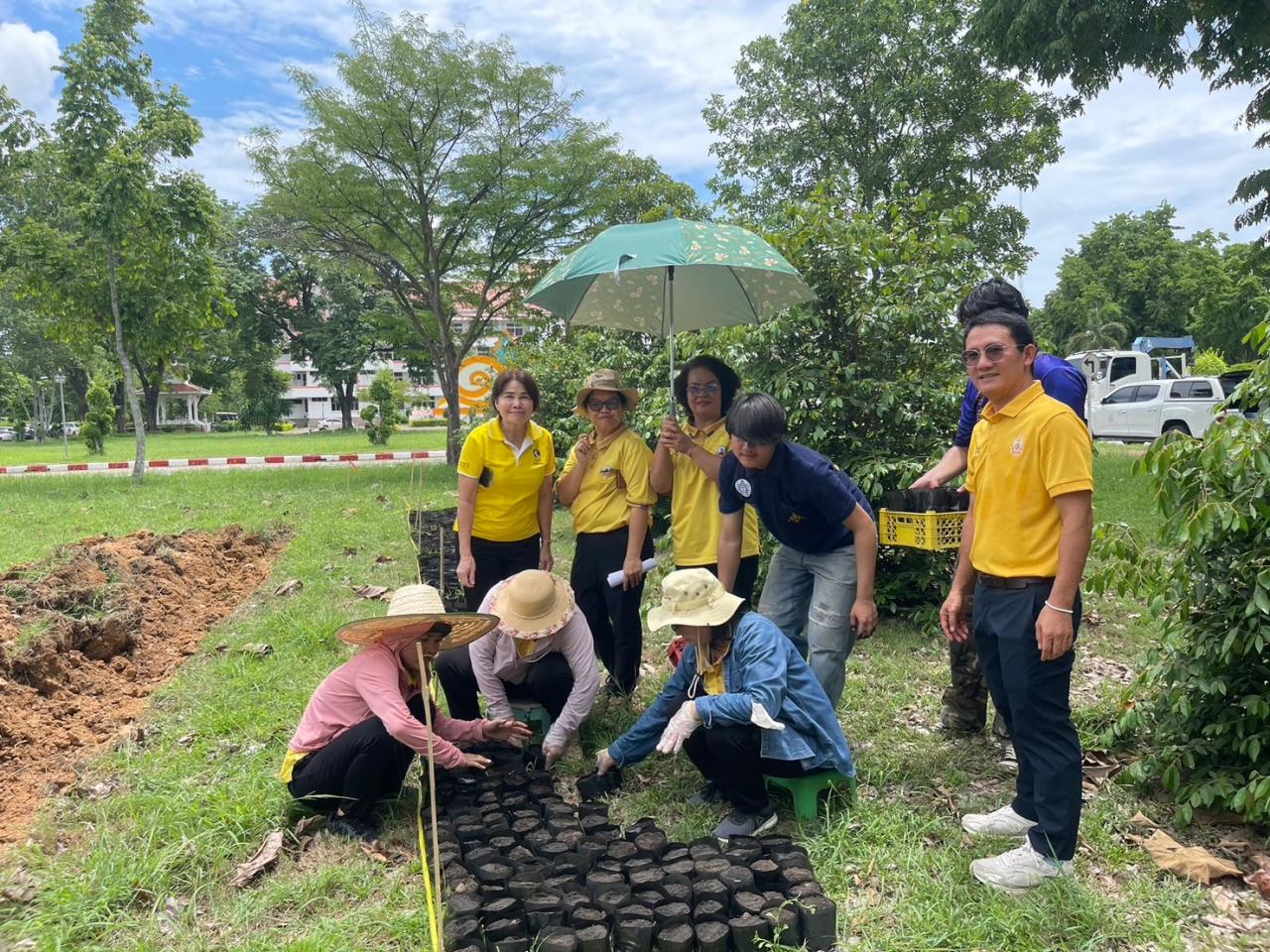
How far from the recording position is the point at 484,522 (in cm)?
454

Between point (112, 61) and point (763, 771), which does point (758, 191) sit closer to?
point (112, 61)

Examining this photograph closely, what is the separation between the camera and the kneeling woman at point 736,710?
304 cm

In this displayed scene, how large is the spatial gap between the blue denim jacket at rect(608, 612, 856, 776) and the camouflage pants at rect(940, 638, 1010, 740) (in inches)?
39.2

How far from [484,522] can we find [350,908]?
2101 millimetres

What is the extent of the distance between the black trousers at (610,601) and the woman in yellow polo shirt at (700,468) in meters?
0.31

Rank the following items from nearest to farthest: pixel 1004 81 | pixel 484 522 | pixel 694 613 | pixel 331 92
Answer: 1. pixel 694 613
2. pixel 484 522
3. pixel 331 92
4. pixel 1004 81

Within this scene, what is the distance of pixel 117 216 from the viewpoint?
1301 cm

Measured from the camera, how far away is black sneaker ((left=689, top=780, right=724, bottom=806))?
345cm

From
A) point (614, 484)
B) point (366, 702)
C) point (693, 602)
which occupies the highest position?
point (614, 484)

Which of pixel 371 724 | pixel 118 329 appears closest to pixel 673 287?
pixel 371 724

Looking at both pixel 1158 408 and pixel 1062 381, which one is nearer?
pixel 1062 381

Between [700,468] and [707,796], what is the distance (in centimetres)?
144

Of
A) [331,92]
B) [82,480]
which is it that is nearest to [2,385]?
[82,480]

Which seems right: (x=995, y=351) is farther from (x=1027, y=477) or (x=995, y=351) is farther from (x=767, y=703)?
(x=767, y=703)
